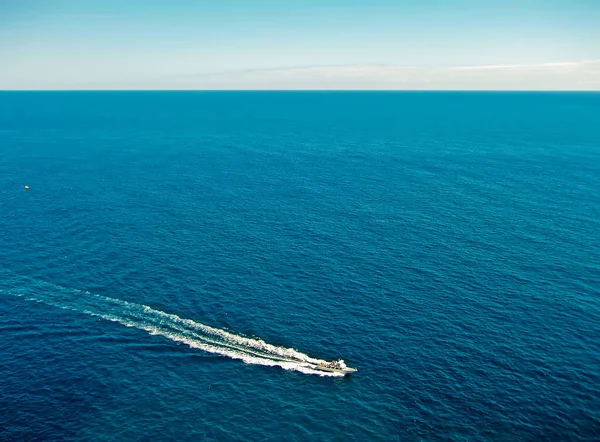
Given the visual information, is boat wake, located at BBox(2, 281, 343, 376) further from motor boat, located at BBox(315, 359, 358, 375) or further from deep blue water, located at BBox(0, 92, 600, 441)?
motor boat, located at BBox(315, 359, 358, 375)

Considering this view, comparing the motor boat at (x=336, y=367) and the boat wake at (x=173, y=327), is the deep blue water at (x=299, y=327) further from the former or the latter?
the motor boat at (x=336, y=367)

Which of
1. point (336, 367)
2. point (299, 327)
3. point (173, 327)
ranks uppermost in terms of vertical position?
point (173, 327)

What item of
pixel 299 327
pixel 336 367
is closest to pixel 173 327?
pixel 299 327

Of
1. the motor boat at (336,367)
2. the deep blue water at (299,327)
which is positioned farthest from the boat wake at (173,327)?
the motor boat at (336,367)

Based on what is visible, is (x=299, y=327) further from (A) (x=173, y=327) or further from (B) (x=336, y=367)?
(A) (x=173, y=327)

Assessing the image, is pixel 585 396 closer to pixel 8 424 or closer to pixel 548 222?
pixel 548 222

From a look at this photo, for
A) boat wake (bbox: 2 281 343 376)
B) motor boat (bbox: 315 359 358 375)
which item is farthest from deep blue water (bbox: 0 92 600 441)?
motor boat (bbox: 315 359 358 375)
